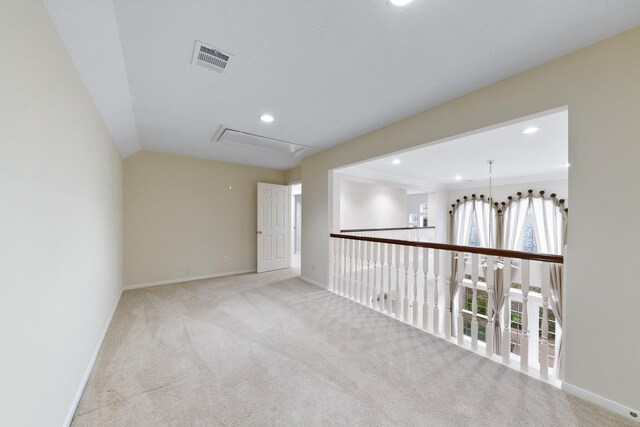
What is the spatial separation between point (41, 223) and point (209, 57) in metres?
1.38

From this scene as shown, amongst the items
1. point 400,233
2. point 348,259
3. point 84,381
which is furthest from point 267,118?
point 400,233

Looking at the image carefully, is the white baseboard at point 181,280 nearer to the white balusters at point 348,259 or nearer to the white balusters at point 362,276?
the white balusters at point 348,259

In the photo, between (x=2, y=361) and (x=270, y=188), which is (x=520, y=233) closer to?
(x=270, y=188)

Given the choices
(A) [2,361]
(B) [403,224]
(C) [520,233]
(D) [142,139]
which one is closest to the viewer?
(A) [2,361]

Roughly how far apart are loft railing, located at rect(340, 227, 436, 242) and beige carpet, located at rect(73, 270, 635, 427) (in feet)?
9.59

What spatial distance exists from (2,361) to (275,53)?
195cm

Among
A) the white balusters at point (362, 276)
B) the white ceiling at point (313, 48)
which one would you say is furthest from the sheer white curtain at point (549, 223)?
the white ceiling at point (313, 48)

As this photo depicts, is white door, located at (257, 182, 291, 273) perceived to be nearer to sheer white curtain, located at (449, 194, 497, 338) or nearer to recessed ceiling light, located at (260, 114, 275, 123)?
recessed ceiling light, located at (260, 114, 275, 123)

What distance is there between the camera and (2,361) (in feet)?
2.62

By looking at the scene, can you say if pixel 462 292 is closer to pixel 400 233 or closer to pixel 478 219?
pixel 400 233

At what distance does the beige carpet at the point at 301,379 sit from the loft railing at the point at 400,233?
2922 millimetres

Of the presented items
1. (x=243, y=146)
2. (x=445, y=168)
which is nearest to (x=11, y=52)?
(x=243, y=146)

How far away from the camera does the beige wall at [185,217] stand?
3.91 metres

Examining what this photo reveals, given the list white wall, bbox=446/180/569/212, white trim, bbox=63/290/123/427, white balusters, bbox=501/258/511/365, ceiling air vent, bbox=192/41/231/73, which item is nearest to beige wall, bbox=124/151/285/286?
white trim, bbox=63/290/123/427
